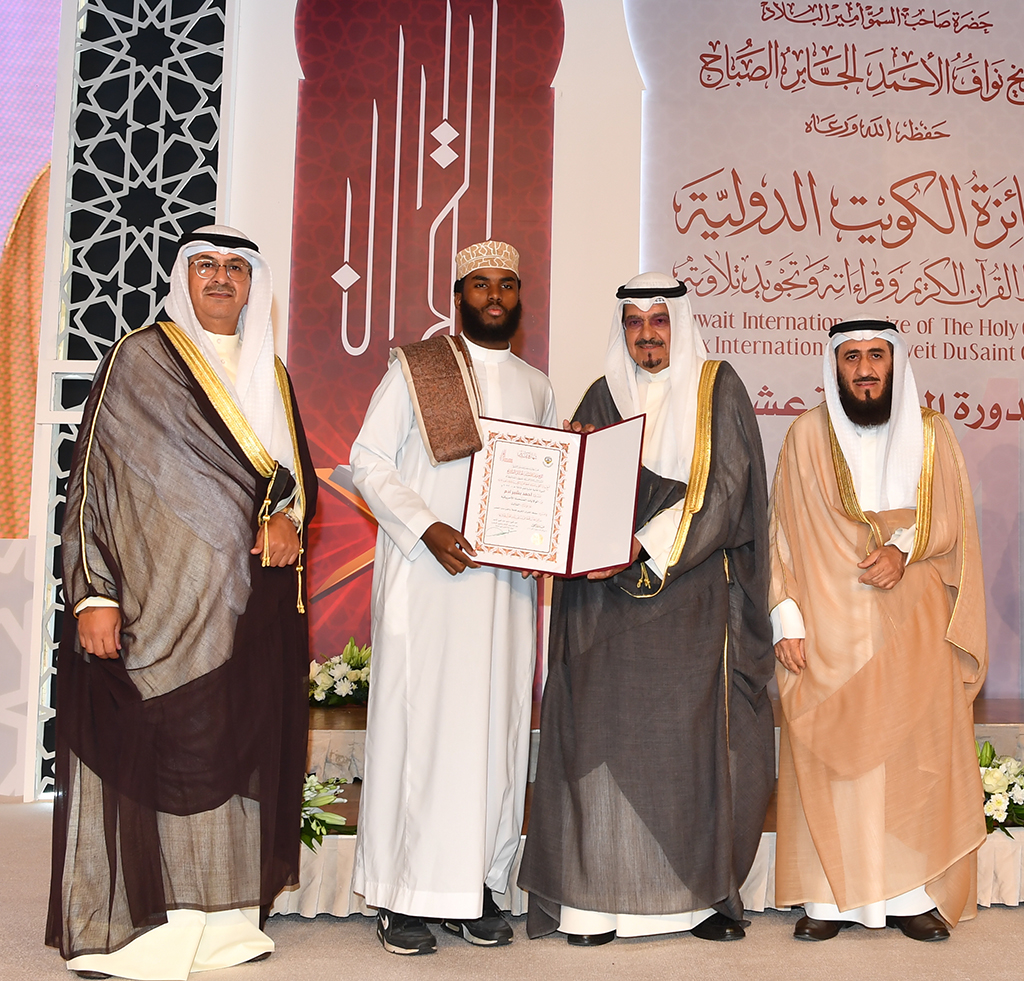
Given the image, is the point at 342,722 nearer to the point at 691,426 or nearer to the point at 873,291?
the point at 691,426

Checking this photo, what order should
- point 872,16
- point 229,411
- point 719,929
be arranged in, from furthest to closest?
point 872,16 < point 719,929 < point 229,411

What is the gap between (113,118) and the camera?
4.77m

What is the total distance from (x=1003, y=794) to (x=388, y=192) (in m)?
3.50

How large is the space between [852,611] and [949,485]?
1.59ft

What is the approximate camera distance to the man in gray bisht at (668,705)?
284 cm

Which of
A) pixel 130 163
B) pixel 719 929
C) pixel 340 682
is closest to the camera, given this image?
pixel 719 929

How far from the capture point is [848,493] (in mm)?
3096

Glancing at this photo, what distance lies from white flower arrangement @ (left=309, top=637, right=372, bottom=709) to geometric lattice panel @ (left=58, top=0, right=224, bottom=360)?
176cm

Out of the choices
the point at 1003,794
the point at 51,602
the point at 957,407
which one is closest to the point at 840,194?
the point at 957,407

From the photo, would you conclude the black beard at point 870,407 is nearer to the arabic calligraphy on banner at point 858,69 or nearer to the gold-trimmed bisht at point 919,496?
the gold-trimmed bisht at point 919,496

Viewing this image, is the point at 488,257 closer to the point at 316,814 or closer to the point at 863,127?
the point at 316,814

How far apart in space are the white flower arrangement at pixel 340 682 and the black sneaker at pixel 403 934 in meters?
1.44

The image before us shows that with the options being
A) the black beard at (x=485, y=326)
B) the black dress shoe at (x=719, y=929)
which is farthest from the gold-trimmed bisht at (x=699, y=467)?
the black dress shoe at (x=719, y=929)

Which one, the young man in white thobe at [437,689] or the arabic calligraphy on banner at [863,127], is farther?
the arabic calligraphy on banner at [863,127]
